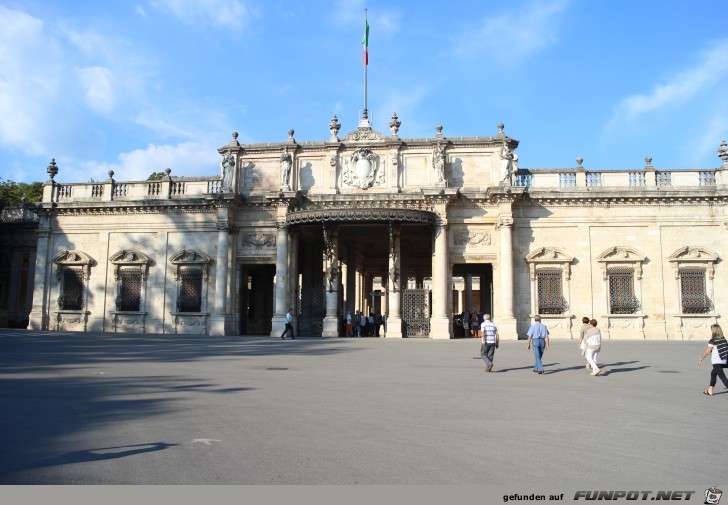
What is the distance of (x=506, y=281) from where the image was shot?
26297 mm

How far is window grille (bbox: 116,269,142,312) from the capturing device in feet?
97.9

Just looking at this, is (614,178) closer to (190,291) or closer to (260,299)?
(260,299)

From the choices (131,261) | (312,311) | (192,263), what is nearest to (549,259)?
(312,311)

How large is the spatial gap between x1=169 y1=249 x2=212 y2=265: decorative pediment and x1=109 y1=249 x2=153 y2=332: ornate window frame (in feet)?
4.92

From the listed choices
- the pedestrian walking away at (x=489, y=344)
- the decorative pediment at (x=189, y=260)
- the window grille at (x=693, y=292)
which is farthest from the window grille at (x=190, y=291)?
the window grille at (x=693, y=292)

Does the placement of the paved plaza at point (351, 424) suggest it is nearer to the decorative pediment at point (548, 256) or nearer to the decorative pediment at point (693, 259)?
the decorative pediment at point (548, 256)

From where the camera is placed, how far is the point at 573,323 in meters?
26.6

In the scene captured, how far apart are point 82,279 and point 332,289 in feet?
45.7

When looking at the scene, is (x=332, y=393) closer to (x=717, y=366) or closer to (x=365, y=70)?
(x=717, y=366)

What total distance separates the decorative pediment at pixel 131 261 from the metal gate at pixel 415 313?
1347cm

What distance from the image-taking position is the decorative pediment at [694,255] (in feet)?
86.2

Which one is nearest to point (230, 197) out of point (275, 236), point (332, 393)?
point (275, 236)

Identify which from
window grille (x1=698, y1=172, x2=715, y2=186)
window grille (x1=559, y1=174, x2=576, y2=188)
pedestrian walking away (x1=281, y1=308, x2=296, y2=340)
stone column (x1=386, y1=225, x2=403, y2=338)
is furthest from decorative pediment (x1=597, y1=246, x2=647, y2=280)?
pedestrian walking away (x1=281, y1=308, x2=296, y2=340)

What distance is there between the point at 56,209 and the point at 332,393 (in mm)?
27047
